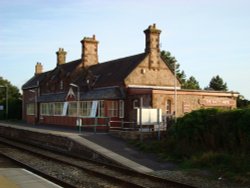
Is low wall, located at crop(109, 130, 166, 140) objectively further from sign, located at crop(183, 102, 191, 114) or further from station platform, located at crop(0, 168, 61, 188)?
station platform, located at crop(0, 168, 61, 188)

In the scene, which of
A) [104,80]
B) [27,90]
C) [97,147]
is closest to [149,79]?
[104,80]

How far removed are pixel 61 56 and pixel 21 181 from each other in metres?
45.9

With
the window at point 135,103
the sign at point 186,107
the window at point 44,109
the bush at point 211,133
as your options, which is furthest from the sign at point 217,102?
the window at point 44,109

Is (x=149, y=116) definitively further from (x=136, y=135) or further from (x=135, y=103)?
(x=135, y=103)

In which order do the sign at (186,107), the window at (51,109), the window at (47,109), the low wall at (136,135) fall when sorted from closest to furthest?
the low wall at (136,135) → the sign at (186,107) → the window at (51,109) → the window at (47,109)

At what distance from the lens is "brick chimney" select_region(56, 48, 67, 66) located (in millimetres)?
57406

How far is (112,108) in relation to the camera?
34969 millimetres

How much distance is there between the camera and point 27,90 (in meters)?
61.1

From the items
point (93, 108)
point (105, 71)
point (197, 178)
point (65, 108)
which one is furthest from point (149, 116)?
point (65, 108)

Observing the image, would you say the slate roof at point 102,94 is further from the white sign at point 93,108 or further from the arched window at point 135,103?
the arched window at point 135,103

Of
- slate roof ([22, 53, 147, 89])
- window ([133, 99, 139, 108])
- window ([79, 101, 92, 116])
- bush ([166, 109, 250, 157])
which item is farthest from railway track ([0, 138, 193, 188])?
slate roof ([22, 53, 147, 89])

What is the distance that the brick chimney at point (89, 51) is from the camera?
153 feet

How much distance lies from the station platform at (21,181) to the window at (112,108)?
2028 centimetres

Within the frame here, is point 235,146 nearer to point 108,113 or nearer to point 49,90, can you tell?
point 108,113
